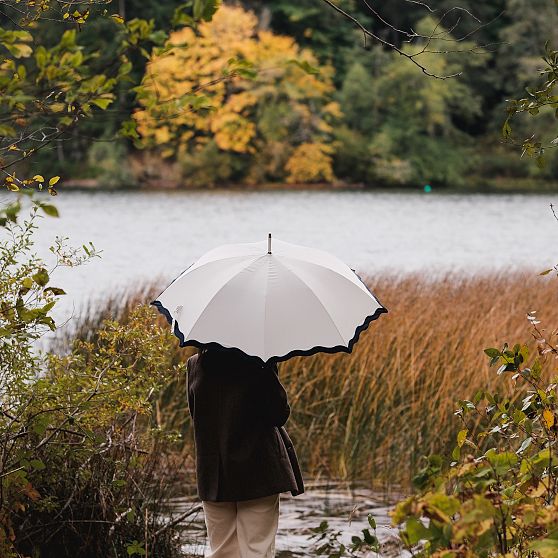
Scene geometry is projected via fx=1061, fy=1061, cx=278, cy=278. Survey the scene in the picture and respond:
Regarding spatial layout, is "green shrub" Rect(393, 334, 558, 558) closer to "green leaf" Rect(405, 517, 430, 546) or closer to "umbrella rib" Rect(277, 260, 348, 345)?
"green leaf" Rect(405, 517, 430, 546)

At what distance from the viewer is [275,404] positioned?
3.46m

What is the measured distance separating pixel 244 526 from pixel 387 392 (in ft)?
11.6

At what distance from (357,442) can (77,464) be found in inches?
112

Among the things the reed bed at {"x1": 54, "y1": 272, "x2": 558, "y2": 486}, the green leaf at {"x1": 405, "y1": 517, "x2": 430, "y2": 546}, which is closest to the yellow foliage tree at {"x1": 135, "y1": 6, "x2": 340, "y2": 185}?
the reed bed at {"x1": 54, "y1": 272, "x2": 558, "y2": 486}

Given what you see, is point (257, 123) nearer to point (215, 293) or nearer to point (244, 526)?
point (215, 293)

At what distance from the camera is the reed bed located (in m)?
6.62

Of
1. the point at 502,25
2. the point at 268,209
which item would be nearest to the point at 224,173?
the point at 268,209

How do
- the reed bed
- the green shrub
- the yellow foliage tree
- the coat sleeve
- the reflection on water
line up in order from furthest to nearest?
the yellow foliage tree → the reed bed → the reflection on water → the coat sleeve → the green shrub

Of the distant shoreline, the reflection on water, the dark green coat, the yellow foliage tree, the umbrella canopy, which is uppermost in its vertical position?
the yellow foliage tree

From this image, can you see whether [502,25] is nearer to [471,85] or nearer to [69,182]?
[471,85]

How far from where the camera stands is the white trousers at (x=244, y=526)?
142 inches

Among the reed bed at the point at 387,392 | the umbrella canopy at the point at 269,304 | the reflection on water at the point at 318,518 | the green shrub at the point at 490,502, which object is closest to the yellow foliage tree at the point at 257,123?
the reed bed at the point at 387,392

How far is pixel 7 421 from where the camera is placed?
3.95m

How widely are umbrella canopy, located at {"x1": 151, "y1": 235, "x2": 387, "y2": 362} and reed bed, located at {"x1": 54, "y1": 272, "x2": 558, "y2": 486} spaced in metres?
2.54
